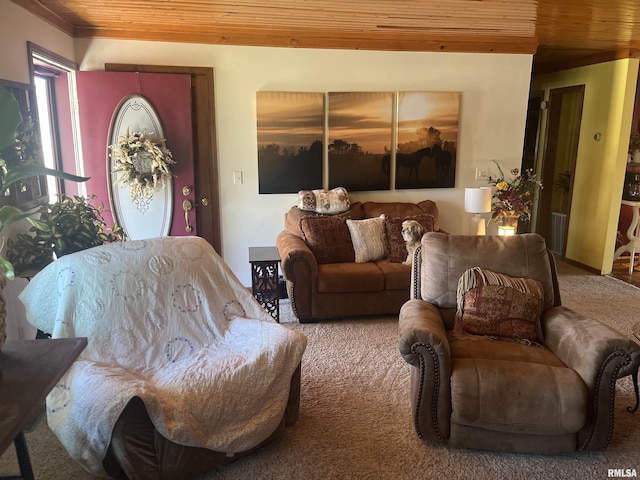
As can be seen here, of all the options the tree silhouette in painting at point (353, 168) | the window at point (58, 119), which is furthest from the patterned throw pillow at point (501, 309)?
the window at point (58, 119)

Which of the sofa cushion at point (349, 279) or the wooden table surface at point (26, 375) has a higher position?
the wooden table surface at point (26, 375)

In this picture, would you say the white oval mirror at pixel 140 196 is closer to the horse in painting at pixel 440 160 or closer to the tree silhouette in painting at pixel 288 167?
the tree silhouette in painting at pixel 288 167

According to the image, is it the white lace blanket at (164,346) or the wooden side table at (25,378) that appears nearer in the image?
the wooden side table at (25,378)

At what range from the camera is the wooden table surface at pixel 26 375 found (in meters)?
1.29

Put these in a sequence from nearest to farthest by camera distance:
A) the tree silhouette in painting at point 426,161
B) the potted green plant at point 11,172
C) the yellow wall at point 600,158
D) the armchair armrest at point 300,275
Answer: the potted green plant at point 11,172 < the armchair armrest at point 300,275 < the tree silhouette in painting at point 426,161 < the yellow wall at point 600,158

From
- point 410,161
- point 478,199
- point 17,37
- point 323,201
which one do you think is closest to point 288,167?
point 323,201

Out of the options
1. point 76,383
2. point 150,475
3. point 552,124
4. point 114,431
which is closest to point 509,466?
point 150,475

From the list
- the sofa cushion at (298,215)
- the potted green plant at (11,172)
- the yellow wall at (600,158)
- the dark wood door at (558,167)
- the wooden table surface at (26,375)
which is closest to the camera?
the wooden table surface at (26,375)

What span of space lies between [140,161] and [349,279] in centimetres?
205

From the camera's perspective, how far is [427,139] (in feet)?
15.5

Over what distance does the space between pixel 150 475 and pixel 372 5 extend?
3.24m

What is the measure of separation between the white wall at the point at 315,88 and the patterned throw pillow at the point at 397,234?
24.3 inches

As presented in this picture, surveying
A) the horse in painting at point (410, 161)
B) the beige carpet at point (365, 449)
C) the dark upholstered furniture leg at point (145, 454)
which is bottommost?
the beige carpet at point (365, 449)

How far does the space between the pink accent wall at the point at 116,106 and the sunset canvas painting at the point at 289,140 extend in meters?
0.67
